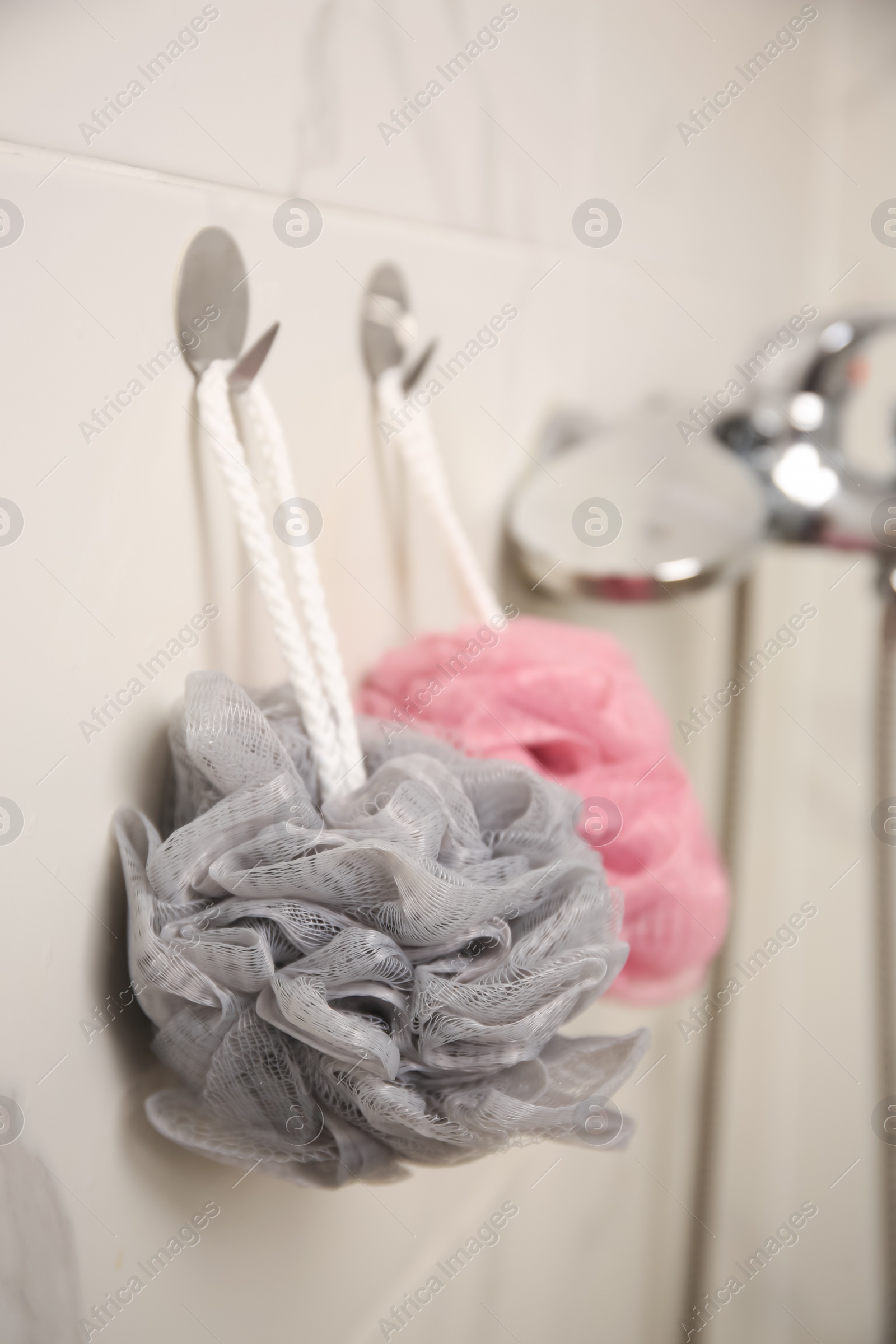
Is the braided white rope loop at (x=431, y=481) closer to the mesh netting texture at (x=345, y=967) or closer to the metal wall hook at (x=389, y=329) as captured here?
the metal wall hook at (x=389, y=329)

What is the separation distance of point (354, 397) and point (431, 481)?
37mm

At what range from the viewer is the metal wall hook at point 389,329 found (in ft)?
1.01

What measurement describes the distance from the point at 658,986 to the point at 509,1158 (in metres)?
0.18

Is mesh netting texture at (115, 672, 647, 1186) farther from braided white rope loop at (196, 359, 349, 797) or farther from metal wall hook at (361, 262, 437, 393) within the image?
metal wall hook at (361, 262, 437, 393)

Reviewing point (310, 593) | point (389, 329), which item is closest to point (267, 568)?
point (310, 593)

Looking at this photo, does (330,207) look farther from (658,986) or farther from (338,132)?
(658,986)

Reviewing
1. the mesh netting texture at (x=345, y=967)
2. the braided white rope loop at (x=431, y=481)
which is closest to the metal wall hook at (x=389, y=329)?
the braided white rope loop at (x=431, y=481)

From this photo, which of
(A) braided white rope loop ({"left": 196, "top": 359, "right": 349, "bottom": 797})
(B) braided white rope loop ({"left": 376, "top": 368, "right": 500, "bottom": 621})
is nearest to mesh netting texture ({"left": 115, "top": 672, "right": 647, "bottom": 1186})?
(A) braided white rope loop ({"left": 196, "top": 359, "right": 349, "bottom": 797})

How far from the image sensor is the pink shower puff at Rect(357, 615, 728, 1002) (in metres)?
0.29

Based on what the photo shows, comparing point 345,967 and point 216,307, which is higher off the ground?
point 216,307

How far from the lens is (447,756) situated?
254mm

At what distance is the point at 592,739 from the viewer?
0.30 m

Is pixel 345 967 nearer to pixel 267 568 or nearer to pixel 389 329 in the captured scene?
pixel 267 568

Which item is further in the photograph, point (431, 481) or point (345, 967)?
point (431, 481)
